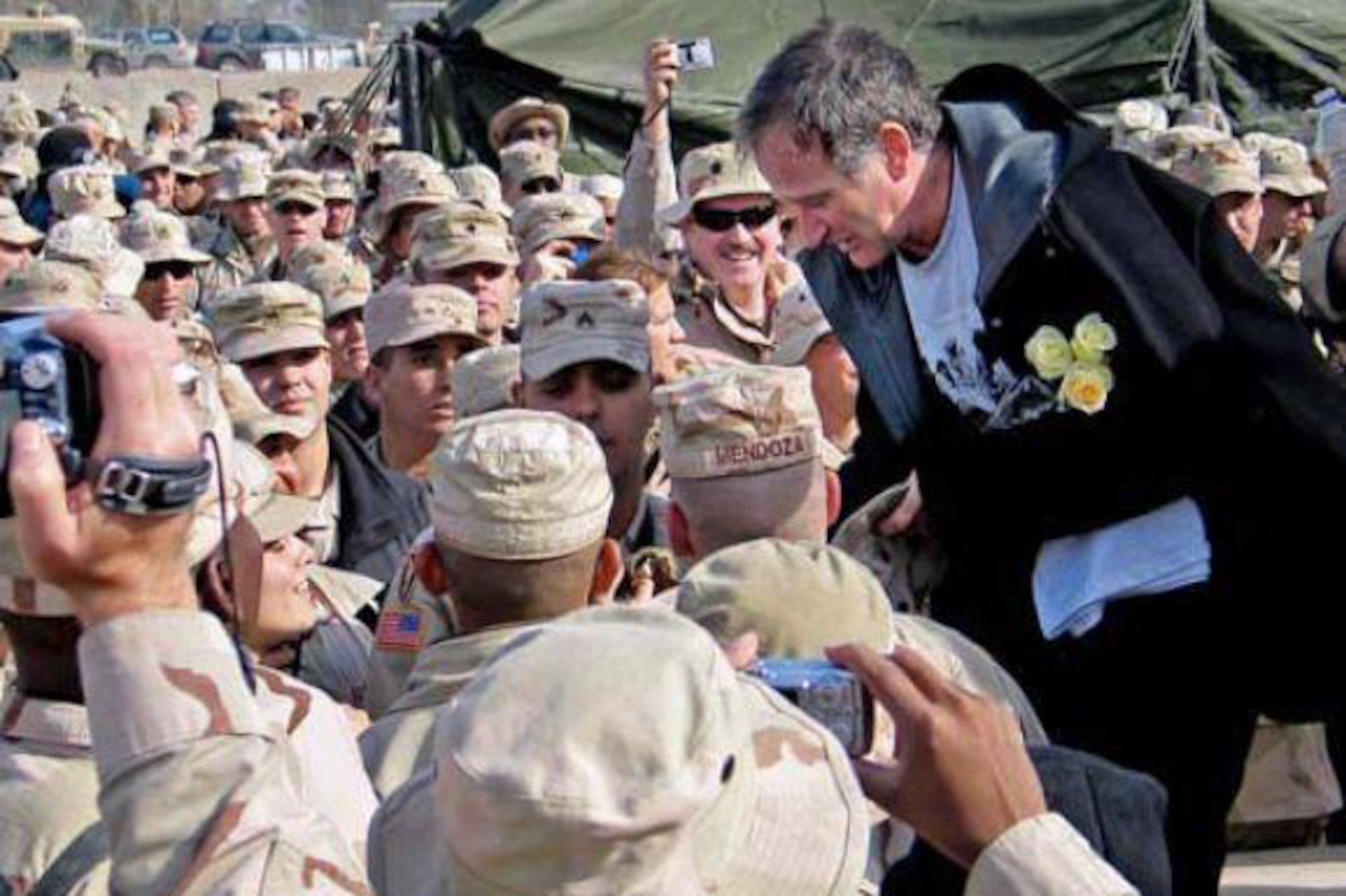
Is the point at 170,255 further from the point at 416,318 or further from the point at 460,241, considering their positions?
the point at 416,318

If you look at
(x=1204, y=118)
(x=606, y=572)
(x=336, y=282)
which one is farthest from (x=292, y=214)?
(x=606, y=572)

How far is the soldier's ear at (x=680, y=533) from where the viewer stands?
419cm

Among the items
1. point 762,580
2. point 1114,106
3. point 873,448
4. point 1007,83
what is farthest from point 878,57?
point 1114,106

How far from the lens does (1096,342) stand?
14.5 ft

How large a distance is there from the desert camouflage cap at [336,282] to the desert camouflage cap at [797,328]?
173 centimetres

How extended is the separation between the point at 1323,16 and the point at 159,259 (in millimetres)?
8717

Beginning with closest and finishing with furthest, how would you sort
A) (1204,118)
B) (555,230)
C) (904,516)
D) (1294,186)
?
(904,516) → (555,230) → (1294,186) → (1204,118)

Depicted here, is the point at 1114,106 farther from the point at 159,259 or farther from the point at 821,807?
the point at 821,807

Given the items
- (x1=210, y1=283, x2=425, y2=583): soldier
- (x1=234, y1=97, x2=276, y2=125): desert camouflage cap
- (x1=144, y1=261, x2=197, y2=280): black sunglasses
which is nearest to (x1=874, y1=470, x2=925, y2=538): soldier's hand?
(x1=210, y1=283, x2=425, y2=583): soldier

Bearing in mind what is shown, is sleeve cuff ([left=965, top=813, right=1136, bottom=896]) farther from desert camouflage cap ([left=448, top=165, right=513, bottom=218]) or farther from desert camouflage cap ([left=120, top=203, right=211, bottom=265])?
desert camouflage cap ([left=448, top=165, right=513, bottom=218])

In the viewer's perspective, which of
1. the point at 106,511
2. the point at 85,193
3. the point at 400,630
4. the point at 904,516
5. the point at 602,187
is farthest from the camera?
the point at 85,193

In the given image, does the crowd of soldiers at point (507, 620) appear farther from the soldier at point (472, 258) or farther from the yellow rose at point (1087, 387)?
the yellow rose at point (1087, 387)

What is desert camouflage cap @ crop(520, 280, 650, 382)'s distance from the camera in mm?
5668

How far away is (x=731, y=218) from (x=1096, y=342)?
366cm
